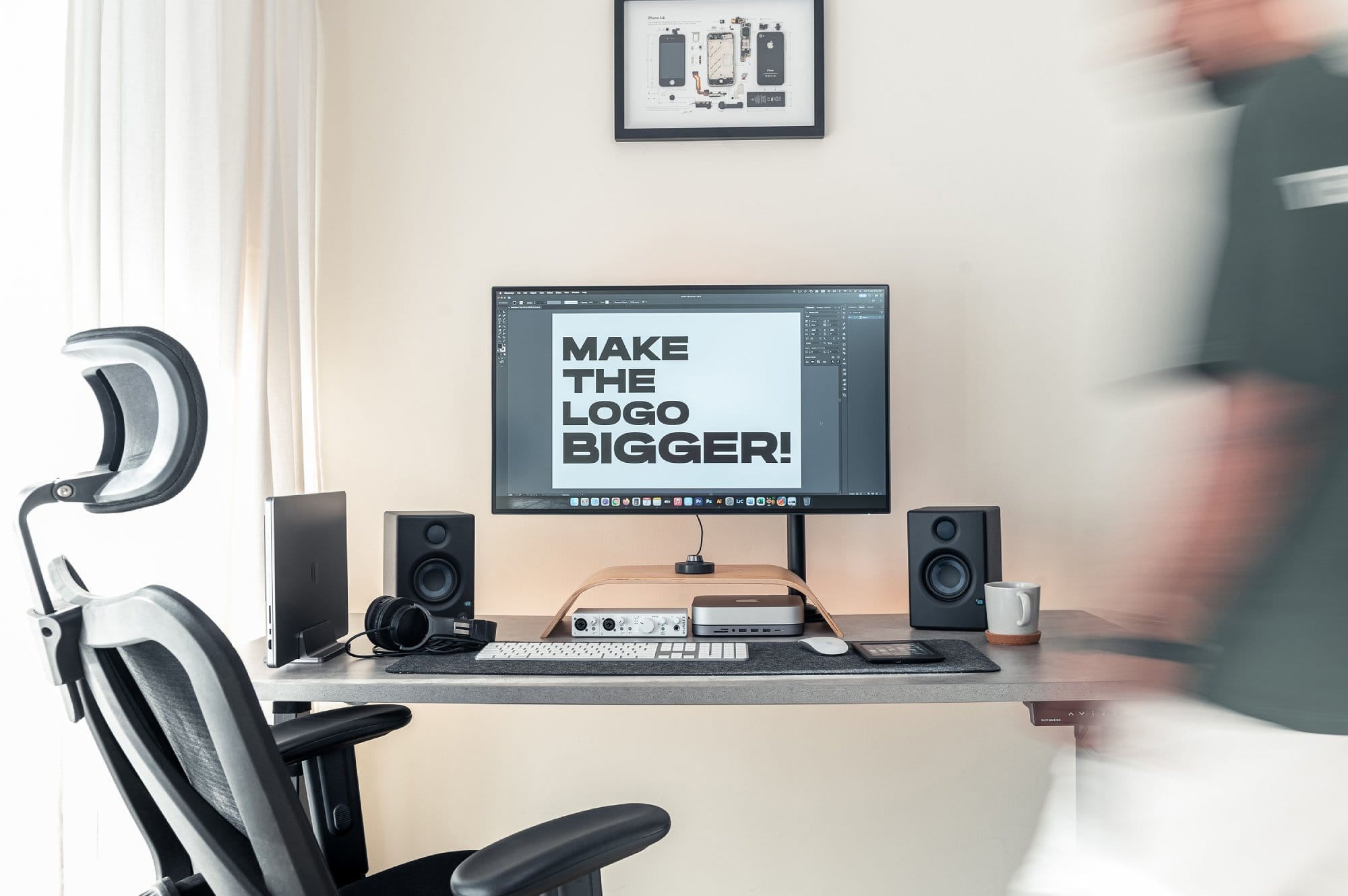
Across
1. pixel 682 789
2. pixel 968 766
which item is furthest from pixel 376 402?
pixel 968 766

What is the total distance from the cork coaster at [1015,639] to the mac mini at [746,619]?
34 centimetres

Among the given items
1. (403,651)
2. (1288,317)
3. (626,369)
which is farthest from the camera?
(626,369)

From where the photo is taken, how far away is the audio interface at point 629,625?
5.06ft

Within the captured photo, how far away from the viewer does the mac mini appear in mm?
1548

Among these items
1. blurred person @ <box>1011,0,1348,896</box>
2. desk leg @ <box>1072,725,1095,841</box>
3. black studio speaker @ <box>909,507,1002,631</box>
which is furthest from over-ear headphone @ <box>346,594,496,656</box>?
blurred person @ <box>1011,0,1348,896</box>

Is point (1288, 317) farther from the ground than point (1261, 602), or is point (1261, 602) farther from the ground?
point (1288, 317)

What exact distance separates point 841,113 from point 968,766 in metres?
1.47

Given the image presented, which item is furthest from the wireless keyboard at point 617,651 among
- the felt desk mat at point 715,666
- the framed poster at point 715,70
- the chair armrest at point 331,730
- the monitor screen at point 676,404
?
the framed poster at point 715,70

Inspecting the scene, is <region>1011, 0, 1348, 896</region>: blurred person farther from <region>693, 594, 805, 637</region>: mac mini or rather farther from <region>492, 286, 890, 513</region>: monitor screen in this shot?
<region>492, 286, 890, 513</region>: monitor screen

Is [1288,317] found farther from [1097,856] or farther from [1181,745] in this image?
[1097,856]

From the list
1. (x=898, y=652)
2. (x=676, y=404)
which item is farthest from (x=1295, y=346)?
(x=676, y=404)

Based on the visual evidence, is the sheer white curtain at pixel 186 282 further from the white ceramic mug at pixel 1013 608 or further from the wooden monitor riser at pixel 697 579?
the white ceramic mug at pixel 1013 608

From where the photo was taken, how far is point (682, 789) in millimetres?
1912

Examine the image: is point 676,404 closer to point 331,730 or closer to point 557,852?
point 331,730
